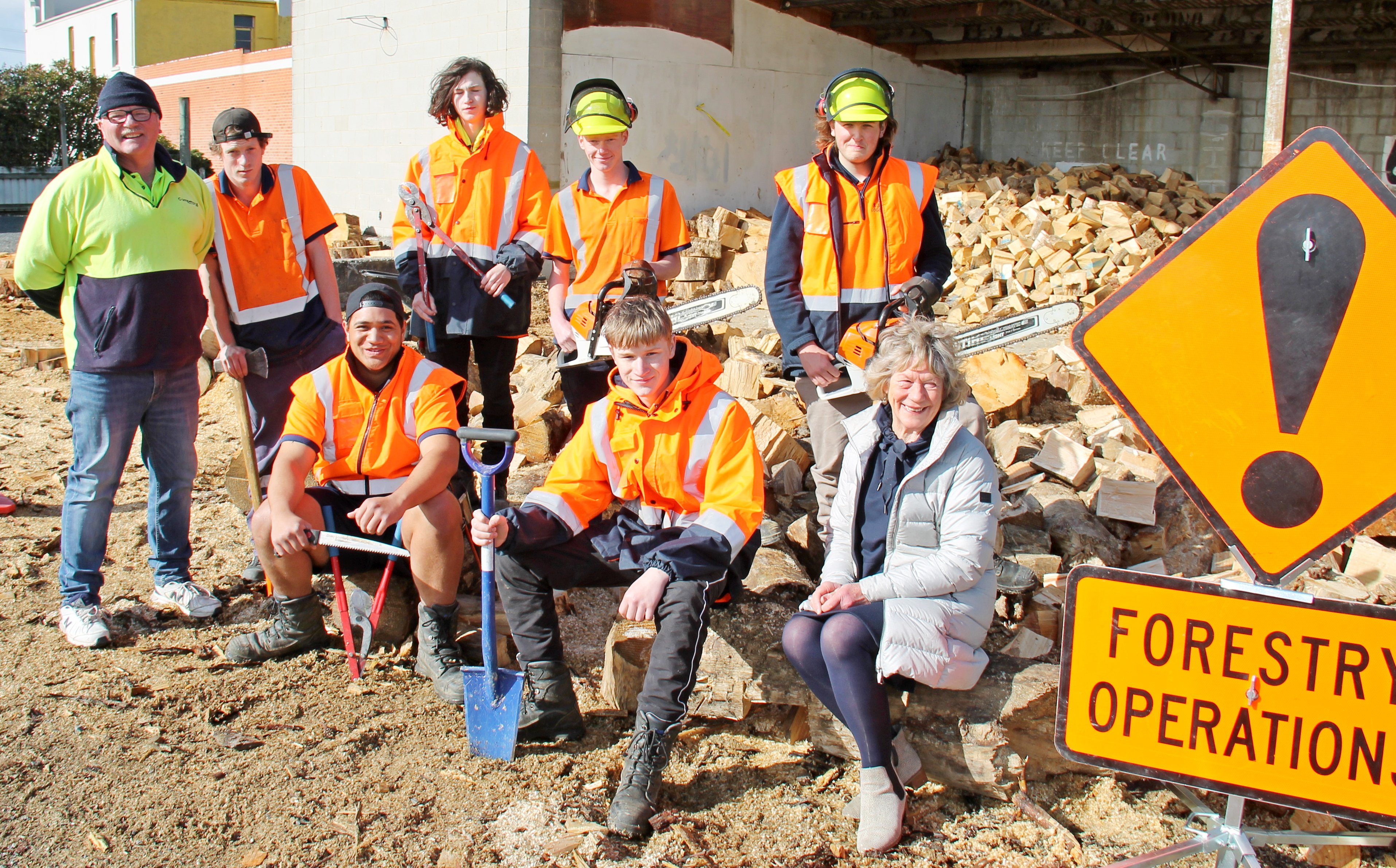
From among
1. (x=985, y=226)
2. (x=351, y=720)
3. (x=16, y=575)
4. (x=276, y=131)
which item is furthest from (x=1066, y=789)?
(x=276, y=131)

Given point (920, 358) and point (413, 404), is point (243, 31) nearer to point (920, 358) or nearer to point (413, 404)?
point (413, 404)

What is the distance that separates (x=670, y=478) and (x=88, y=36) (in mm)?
47536

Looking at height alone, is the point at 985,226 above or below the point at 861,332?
above

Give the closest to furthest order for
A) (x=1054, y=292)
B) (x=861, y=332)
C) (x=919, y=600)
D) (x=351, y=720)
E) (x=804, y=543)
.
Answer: (x=919, y=600), (x=351, y=720), (x=861, y=332), (x=804, y=543), (x=1054, y=292)

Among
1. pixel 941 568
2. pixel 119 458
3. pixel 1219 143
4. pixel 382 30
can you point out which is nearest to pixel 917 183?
pixel 941 568

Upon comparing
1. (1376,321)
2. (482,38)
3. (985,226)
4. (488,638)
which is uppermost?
(482,38)

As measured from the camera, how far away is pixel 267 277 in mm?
4184

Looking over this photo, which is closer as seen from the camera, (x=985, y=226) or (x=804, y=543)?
(x=804, y=543)

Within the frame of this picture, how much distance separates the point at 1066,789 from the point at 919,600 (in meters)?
0.76

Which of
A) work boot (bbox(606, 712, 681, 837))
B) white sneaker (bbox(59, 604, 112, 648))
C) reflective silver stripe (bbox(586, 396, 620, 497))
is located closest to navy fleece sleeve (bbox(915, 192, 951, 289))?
reflective silver stripe (bbox(586, 396, 620, 497))

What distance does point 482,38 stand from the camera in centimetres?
1028

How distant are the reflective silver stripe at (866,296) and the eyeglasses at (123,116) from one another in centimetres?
257

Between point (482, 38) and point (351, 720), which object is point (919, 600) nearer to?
point (351, 720)

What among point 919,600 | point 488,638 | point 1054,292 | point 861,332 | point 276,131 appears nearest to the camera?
point 919,600
